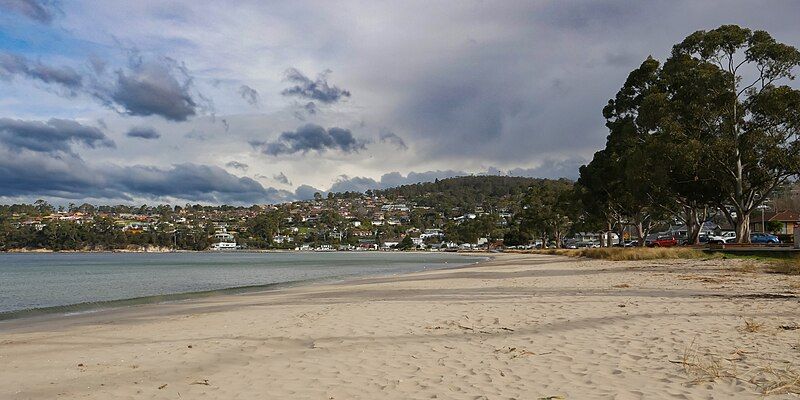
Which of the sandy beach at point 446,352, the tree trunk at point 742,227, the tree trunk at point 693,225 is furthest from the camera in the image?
the tree trunk at point 693,225

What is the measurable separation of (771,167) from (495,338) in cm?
3700

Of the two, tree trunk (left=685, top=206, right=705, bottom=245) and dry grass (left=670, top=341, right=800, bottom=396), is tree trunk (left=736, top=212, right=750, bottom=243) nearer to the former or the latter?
tree trunk (left=685, top=206, right=705, bottom=245)

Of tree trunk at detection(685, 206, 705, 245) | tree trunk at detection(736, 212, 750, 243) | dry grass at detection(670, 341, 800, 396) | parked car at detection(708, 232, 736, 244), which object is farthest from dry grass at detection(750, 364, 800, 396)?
parked car at detection(708, 232, 736, 244)

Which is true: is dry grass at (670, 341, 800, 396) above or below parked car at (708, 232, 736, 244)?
below

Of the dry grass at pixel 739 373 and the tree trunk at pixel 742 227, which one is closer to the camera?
the dry grass at pixel 739 373

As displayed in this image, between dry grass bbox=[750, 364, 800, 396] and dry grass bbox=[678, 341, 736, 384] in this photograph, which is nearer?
dry grass bbox=[750, 364, 800, 396]

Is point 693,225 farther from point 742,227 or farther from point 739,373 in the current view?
point 739,373

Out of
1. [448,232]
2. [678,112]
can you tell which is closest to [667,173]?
[678,112]

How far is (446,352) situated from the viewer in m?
8.36

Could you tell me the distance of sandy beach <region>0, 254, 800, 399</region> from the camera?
20.8 ft

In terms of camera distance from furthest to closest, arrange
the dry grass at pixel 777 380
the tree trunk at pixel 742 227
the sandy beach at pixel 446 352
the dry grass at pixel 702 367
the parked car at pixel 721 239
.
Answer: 1. the parked car at pixel 721 239
2. the tree trunk at pixel 742 227
3. the sandy beach at pixel 446 352
4. the dry grass at pixel 702 367
5. the dry grass at pixel 777 380

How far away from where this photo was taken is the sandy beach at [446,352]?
6352mm

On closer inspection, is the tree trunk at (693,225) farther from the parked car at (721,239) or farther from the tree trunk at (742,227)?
the tree trunk at (742,227)

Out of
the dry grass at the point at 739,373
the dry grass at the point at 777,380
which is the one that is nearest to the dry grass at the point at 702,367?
the dry grass at the point at 739,373
